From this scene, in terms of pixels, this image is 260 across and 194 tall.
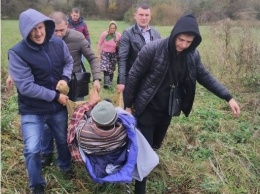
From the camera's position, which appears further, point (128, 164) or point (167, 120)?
point (167, 120)

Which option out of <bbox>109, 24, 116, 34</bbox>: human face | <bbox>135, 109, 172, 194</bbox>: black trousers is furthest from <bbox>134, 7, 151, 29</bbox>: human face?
<bbox>109, 24, 116, 34</bbox>: human face

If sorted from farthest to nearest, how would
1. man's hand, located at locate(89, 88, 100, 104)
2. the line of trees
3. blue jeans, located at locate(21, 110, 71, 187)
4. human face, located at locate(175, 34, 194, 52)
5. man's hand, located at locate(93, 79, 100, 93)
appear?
the line of trees, man's hand, located at locate(93, 79, 100, 93), man's hand, located at locate(89, 88, 100, 104), blue jeans, located at locate(21, 110, 71, 187), human face, located at locate(175, 34, 194, 52)

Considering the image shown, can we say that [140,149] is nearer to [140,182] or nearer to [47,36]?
[140,182]

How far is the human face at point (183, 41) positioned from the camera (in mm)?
2963

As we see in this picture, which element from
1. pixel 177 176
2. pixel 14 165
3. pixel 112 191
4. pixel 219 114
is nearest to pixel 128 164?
pixel 112 191

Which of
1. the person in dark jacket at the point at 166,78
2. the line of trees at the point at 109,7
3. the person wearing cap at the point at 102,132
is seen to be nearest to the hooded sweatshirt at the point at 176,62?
the person in dark jacket at the point at 166,78

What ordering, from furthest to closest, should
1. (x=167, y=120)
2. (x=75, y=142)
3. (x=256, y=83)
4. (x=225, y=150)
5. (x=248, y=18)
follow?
(x=248, y=18), (x=256, y=83), (x=225, y=150), (x=167, y=120), (x=75, y=142)

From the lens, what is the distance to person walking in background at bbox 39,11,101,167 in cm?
391

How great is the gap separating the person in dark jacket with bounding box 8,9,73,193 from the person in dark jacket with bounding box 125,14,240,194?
0.66 metres

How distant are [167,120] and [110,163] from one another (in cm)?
84

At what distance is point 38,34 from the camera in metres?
3.01

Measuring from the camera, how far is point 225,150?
4.41 metres

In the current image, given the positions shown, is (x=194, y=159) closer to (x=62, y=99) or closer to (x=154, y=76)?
(x=154, y=76)

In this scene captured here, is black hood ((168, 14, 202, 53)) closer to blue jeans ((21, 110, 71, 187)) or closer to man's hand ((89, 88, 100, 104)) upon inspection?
man's hand ((89, 88, 100, 104))
